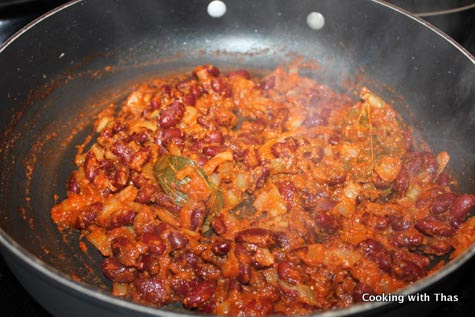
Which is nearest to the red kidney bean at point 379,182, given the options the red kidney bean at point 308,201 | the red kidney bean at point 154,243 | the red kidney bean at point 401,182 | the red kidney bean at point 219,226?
the red kidney bean at point 401,182

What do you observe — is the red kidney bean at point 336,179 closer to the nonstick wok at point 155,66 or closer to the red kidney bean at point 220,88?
the nonstick wok at point 155,66

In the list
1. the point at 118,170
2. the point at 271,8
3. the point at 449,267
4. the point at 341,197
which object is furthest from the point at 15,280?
the point at 271,8

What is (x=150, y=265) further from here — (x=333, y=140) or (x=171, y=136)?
(x=333, y=140)

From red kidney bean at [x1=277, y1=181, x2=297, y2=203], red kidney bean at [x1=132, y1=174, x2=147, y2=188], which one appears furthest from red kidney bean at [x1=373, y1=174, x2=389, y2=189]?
red kidney bean at [x1=132, y1=174, x2=147, y2=188]

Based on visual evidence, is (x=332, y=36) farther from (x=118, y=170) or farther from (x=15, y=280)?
(x=15, y=280)

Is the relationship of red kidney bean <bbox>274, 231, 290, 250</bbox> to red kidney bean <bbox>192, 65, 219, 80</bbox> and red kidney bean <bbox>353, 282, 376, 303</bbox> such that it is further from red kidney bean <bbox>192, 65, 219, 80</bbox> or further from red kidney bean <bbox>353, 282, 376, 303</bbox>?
red kidney bean <bbox>192, 65, 219, 80</bbox>

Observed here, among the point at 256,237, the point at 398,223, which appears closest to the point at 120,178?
the point at 256,237
